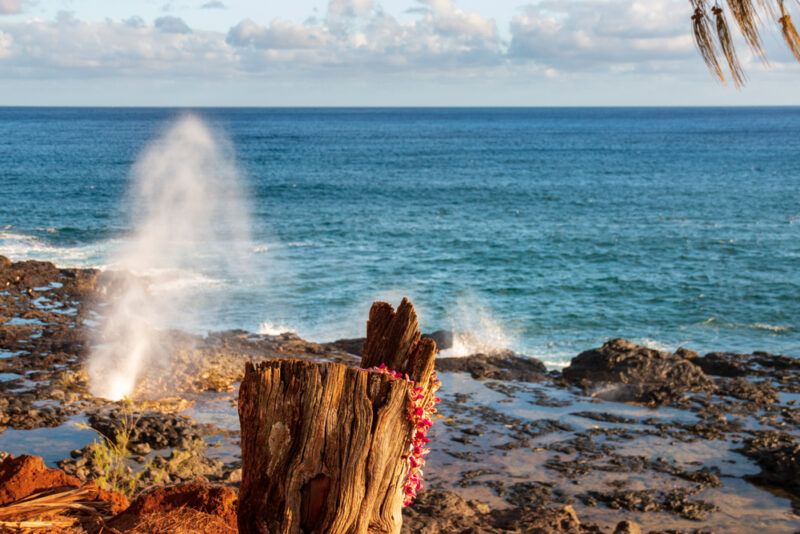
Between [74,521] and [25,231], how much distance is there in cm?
3589

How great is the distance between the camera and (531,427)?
13523 mm

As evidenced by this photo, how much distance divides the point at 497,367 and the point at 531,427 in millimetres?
4214

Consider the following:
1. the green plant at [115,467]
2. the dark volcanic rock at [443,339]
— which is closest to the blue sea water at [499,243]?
the dark volcanic rock at [443,339]

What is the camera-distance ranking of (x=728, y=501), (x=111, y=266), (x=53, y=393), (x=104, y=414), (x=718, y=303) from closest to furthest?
(x=728, y=501), (x=104, y=414), (x=53, y=393), (x=718, y=303), (x=111, y=266)

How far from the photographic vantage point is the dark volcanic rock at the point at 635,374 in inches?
609

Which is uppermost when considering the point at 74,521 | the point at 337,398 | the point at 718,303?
the point at 337,398

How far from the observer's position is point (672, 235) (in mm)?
38844

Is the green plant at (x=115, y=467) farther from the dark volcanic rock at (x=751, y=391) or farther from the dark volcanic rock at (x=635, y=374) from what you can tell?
the dark volcanic rock at (x=751, y=391)

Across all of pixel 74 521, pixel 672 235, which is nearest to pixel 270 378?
pixel 74 521

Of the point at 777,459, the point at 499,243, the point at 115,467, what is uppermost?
the point at 115,467

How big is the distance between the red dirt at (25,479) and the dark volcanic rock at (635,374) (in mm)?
11813

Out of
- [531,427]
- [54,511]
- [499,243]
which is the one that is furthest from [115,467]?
[499,243]

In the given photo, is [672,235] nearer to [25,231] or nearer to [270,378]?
[25,231]

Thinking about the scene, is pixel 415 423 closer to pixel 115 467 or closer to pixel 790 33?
pixel 790 33
